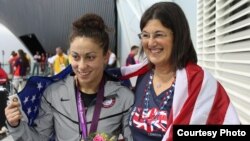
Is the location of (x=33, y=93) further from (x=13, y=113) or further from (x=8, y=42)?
(x=8, y=42)

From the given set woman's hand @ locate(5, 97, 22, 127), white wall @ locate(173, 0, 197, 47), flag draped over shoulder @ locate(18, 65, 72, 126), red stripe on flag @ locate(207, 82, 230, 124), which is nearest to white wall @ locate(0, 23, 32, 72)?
white wall @ locate(173, 0, 197, 47)

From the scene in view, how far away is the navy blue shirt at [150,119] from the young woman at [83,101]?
Result: 0.11 m

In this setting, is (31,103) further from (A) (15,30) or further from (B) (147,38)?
(A) (15,30)

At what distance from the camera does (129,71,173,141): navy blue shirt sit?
5.95 feet

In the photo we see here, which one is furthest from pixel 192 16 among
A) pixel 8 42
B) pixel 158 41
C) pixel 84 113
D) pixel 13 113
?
pixel 8 42

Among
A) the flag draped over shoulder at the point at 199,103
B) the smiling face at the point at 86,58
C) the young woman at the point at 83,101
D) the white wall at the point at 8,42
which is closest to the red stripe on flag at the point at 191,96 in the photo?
the flag draped over shoulder at the point at 199,103

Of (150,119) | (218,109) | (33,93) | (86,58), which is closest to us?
(218,109)

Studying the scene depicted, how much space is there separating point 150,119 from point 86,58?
1.58 feet

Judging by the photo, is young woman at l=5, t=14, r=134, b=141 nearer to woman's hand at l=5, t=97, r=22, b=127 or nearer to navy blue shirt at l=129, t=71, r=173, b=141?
woman's hand at l=5, t=97, r=22, b=127

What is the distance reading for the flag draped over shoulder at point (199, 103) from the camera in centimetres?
169

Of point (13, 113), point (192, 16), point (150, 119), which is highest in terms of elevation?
point (192, 16)

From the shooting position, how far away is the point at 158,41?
73.9 inches

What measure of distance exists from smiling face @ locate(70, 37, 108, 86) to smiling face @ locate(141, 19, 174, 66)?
0.92ft

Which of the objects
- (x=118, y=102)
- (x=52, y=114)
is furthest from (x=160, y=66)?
(x=52, y=114)
